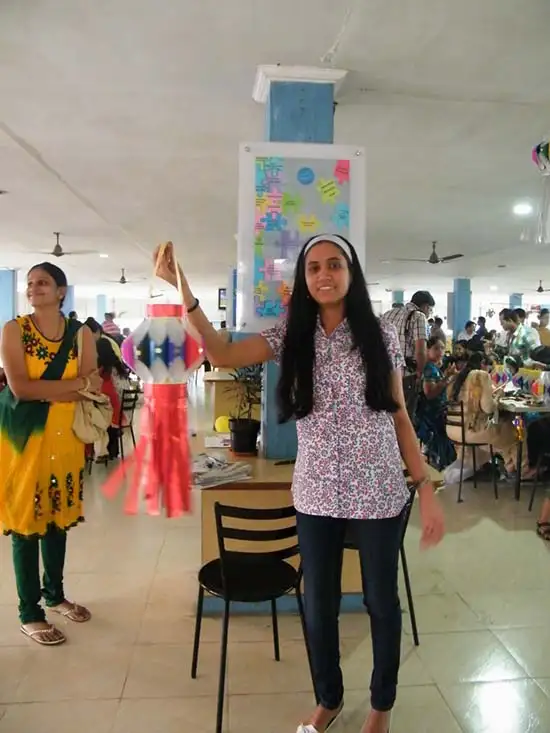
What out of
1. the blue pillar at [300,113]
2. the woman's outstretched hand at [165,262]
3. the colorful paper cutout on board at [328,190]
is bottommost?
the woman's outstretched hand at [165,262]

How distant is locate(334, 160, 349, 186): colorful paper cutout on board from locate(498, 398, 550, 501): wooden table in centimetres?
246

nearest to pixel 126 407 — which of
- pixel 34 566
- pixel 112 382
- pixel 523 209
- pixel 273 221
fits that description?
pixel 112 382

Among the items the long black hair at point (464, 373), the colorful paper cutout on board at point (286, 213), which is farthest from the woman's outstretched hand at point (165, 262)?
the long black hair at point (464, 373)

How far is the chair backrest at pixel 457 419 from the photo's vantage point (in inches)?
179

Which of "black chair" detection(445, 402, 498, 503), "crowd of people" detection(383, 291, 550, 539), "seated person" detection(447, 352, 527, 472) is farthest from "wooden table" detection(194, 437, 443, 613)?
"seated person" detection(447, 352, 527, 472)

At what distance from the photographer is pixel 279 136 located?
2.78 m

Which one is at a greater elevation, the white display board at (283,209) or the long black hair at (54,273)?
the white display board at (283,209)

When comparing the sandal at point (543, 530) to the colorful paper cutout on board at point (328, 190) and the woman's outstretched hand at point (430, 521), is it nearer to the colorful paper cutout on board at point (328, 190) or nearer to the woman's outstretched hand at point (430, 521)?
the woman's outstretched hand at point (430, 521)

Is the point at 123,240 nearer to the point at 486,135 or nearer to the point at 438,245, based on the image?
the point at 438,245

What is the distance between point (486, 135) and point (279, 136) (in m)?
2.01

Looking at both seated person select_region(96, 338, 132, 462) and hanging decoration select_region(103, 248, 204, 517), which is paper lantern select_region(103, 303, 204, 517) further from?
seated person select_region(96, 338, 132, 462)

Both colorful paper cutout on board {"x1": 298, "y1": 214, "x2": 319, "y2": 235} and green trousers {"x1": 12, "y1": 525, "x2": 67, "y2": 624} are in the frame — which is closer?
green trousers {"x1": 12, "y1": 525, "x2": 67, "y2": 624}

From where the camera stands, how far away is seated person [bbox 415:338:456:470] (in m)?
5.08

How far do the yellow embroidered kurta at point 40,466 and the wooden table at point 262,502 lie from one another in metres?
0.57
